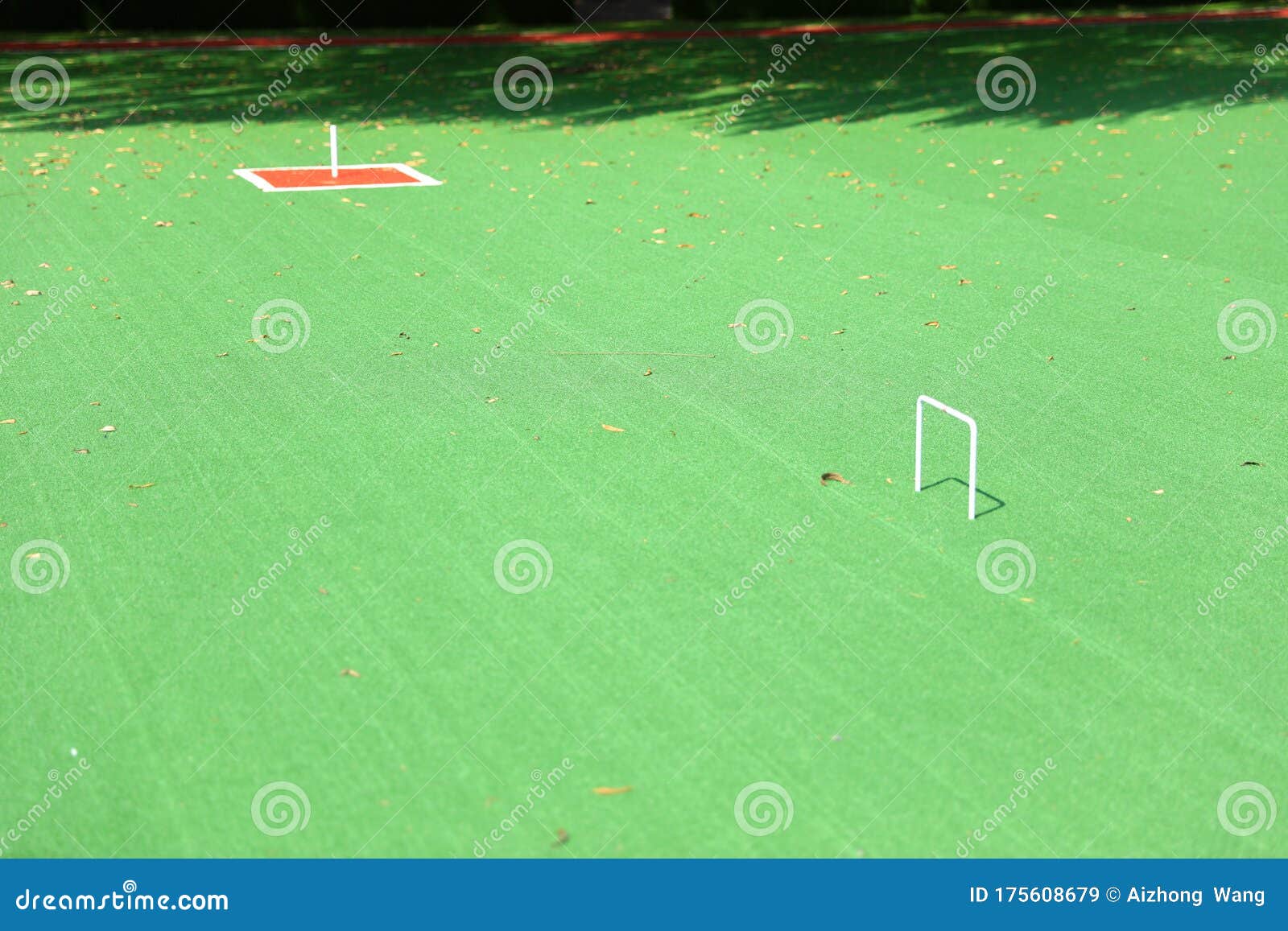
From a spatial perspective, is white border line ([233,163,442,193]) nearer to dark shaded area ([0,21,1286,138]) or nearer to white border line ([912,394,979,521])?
dark shaded area ([0,21,1286,138])

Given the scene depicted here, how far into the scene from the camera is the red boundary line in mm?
26641

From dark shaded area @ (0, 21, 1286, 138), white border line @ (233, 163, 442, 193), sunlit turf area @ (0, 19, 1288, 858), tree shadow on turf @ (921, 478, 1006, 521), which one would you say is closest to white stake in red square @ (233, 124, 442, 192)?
white border line @ (233, 163, 442, 193)

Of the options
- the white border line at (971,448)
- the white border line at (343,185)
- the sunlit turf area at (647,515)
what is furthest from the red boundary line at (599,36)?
the white border line at (971,448)

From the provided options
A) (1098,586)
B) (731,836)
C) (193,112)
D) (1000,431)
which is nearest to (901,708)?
(731,836)

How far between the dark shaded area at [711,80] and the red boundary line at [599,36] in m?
0.69

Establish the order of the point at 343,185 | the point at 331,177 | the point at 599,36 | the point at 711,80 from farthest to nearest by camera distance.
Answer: the point at 599,36 → the point at 711,80 → the point at 331,177 → the point at 343,185

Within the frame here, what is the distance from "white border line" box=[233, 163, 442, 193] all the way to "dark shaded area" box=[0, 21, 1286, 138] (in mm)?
3549

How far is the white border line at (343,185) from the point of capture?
49.4 feet

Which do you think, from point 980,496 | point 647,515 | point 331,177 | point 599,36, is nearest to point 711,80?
point 599,36

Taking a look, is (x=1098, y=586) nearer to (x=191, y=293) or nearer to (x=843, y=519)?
(x=843, y=519)

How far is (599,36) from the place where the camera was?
90.3ft

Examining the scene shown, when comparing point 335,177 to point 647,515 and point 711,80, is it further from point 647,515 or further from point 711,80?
point 647,515

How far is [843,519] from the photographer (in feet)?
23.3

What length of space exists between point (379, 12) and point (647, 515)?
24902 millimetres
